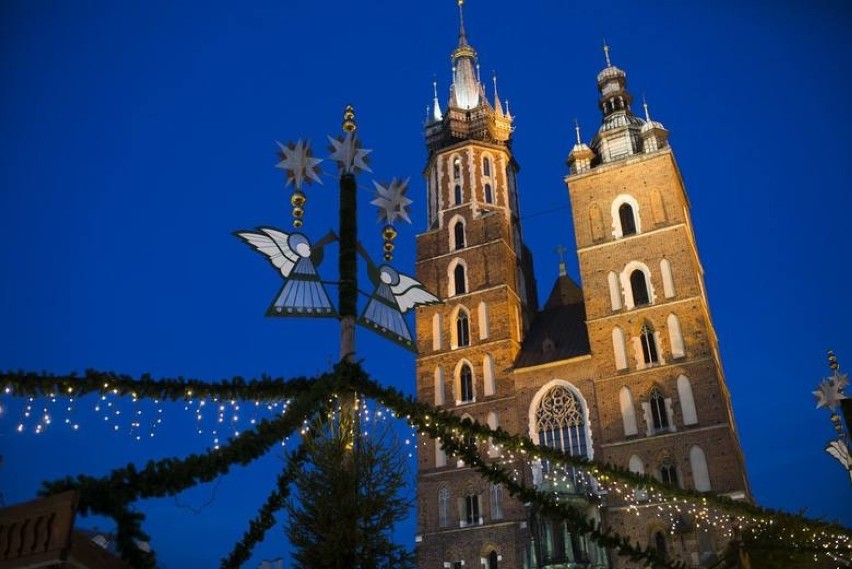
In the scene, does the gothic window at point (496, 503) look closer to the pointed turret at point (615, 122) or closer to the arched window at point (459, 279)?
the arched window at point (459, 279)

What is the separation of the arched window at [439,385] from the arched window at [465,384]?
0.80m

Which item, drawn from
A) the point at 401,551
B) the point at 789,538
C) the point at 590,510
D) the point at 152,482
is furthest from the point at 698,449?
the point at 152,482

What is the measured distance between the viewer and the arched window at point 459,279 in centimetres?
3441

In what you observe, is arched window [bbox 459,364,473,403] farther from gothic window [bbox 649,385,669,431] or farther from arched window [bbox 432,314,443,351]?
gothic window [bbox 649,385,669,431]

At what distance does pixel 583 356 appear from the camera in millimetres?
30344

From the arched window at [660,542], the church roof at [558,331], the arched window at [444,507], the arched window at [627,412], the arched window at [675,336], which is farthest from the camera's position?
the church roof at [558,331]

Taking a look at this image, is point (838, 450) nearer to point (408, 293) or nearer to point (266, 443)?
point (408, 293)

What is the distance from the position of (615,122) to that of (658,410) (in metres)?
14.2

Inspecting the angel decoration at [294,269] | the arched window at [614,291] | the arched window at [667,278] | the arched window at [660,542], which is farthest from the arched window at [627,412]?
the angel decoration at [294,269]

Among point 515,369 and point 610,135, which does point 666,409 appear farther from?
point 610,135

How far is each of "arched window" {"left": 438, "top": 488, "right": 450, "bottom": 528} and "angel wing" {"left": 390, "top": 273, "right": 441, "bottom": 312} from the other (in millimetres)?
20619

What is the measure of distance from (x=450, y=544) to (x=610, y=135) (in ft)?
63.4

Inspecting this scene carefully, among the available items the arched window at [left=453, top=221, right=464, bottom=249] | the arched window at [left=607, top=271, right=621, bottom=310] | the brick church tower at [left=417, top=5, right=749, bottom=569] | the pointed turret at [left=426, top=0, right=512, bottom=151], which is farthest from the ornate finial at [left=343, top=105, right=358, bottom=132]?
the pointed turret at [left=426, top=0, right=512, bottom=151]

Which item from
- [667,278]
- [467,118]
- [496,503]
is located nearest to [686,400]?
[667,278]
